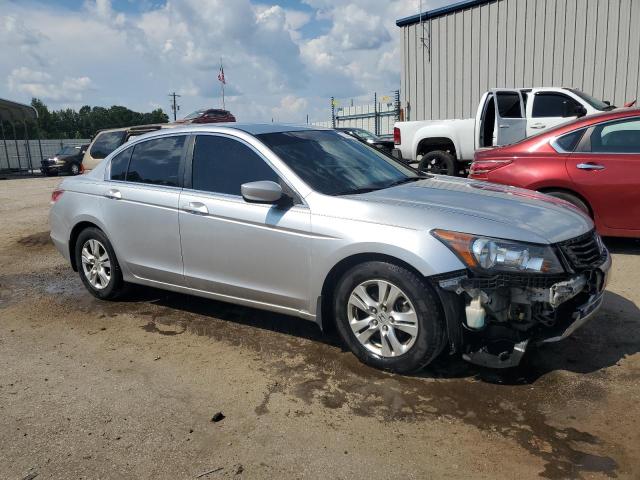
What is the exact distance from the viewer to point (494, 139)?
35.8ft

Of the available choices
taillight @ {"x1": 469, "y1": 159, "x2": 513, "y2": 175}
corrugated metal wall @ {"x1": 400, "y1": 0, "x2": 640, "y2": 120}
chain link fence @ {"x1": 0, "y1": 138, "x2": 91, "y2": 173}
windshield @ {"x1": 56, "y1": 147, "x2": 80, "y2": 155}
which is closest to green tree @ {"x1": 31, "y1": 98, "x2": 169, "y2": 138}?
chain link fence @ {"x1": 0, "y1": 138, "x2": 91, "y2": 173}

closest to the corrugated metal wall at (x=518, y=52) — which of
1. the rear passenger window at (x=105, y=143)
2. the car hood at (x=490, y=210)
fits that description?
the rear passenger window at (x=105, y=143)

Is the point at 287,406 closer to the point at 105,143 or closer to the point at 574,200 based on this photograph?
the point at 574,200

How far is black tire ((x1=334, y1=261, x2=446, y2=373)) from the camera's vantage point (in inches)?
133

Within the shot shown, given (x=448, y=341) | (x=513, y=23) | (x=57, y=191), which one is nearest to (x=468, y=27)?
(x=513, y=23)

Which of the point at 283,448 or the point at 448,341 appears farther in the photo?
the point at 448,341

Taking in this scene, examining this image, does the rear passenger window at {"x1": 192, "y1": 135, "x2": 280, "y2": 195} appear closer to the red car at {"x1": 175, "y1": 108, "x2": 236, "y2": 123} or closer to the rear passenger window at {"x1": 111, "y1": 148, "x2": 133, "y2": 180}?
the rear passenger window at {"x1": 111, "y1": 148, "x2": 133, "y2": 180}

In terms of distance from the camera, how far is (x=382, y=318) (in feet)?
11.8

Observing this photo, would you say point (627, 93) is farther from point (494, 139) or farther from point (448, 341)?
point (448, 341)

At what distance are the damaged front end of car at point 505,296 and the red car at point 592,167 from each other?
3088mm

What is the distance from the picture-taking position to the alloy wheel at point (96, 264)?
530 cm

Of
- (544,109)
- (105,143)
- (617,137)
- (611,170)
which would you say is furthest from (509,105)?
(105,143)

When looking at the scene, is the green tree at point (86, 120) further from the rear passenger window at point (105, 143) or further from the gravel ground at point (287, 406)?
the gravel ground at point (287, 406)

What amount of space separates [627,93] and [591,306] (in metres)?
13.6
